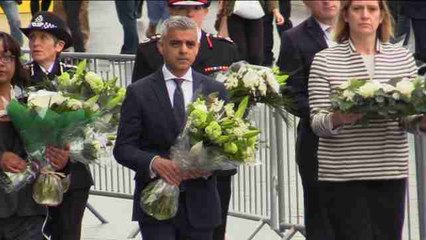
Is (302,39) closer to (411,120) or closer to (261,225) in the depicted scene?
(411,120)

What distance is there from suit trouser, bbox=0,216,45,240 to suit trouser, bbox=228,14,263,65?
7.69 metres

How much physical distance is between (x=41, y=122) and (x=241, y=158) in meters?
1.09

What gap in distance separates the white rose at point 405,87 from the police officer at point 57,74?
197 cm

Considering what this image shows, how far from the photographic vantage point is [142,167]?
285 inches

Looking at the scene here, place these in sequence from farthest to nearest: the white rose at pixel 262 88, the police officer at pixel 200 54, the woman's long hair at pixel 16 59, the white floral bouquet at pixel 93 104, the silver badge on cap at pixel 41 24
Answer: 1. the police officer at pixel 200 54
2. the silver badge on cap at pixel 41 24
3. the white rose at pixel 262 88
4. the woman's long hair at pixel 16 59
5. the white floral bouquet at pixel 93 104

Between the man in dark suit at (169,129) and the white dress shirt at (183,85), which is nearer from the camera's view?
the man in dark suit at (169,129)

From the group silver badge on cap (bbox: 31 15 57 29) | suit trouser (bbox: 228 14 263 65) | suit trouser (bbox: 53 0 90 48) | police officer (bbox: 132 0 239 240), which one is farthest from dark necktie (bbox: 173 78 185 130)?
suit trouser (bbox: 53 0 90 48)

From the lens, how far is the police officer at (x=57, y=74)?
26.7 ft

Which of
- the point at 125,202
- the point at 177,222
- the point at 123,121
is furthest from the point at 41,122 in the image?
the point at 125,202

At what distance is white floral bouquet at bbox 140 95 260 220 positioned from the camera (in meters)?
7.05

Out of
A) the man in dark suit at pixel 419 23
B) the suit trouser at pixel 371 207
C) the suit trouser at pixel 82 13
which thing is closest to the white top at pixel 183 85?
the suit trouser at pixel 371 207

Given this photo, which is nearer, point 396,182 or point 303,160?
point 396,182

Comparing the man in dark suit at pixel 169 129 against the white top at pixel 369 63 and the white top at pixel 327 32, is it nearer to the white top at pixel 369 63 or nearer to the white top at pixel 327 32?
the white top at pixel 369 63

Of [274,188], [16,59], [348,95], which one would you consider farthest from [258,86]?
[274,188]
